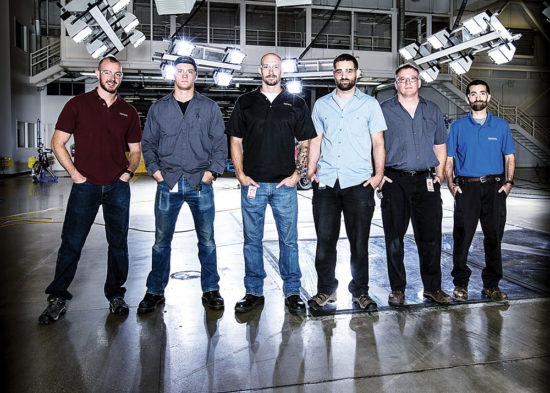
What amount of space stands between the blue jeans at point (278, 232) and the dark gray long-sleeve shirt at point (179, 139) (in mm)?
430

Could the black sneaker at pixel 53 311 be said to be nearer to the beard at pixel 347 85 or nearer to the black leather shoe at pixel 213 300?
the black leather shoe at pixel 213 300

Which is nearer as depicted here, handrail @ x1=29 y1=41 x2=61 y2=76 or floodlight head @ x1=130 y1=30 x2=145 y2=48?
floodlight head @ x1=130 y1=30 x2=145 y2=48

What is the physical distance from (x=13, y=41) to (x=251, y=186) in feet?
67.9

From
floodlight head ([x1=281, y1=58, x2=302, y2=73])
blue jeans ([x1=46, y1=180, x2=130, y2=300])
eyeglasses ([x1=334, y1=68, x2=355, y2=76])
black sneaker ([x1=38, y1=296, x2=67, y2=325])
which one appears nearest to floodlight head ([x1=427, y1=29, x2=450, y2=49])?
floodlight head ([x1=281, y1=58, x2=302, y2=73])

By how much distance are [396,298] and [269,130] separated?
1.82m

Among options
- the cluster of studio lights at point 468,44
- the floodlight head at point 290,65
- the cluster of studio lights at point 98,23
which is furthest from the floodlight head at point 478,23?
the cluster of studio lights at point 98,23

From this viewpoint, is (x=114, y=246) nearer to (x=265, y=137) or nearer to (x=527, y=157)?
(x=265, y=137)

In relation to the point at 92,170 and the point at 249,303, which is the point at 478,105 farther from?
the point at 92,170

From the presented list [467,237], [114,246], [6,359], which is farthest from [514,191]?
[6,359]

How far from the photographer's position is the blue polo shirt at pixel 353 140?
3.89 metres

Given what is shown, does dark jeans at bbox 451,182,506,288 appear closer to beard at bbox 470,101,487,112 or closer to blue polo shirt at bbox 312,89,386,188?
beard at bbox 470,101,487,112

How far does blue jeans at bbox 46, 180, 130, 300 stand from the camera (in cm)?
381

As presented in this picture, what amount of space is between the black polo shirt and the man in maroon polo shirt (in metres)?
0.98

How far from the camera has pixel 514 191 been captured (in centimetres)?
1462
